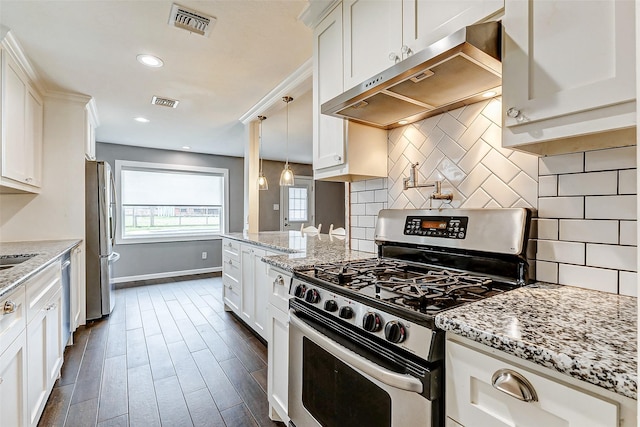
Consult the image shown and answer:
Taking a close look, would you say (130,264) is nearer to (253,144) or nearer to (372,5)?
(253,144)

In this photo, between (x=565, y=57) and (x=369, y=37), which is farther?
(x=369, y=37)

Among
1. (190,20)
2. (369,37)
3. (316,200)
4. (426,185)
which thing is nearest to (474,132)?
(426,185)

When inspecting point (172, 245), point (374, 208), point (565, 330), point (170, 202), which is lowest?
point (172, 245)

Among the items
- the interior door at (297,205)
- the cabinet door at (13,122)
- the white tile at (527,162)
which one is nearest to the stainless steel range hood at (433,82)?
the white tile at (527,162)

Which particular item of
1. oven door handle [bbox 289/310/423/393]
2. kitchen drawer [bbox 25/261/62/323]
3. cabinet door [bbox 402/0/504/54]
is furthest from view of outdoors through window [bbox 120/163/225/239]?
cabinet door [bbox 402/0/504/54]

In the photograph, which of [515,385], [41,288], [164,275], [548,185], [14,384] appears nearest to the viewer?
[515,385]

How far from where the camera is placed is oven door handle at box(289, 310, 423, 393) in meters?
0.83

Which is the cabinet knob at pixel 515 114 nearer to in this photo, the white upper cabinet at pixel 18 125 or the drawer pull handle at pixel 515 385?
the drawer pull handle at pixel 515 385

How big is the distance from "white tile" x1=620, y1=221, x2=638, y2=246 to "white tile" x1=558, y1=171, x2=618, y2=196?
0.36ft

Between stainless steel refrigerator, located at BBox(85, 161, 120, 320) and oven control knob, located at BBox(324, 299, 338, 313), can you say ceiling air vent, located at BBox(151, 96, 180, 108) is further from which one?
oven control knob, located at BBox(324, 299, 338, 313)

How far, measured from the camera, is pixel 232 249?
10.5 feet

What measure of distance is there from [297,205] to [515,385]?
6493 millimetres

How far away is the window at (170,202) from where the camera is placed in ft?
16.8

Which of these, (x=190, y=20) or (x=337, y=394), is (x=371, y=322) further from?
(x=190, y=20)
